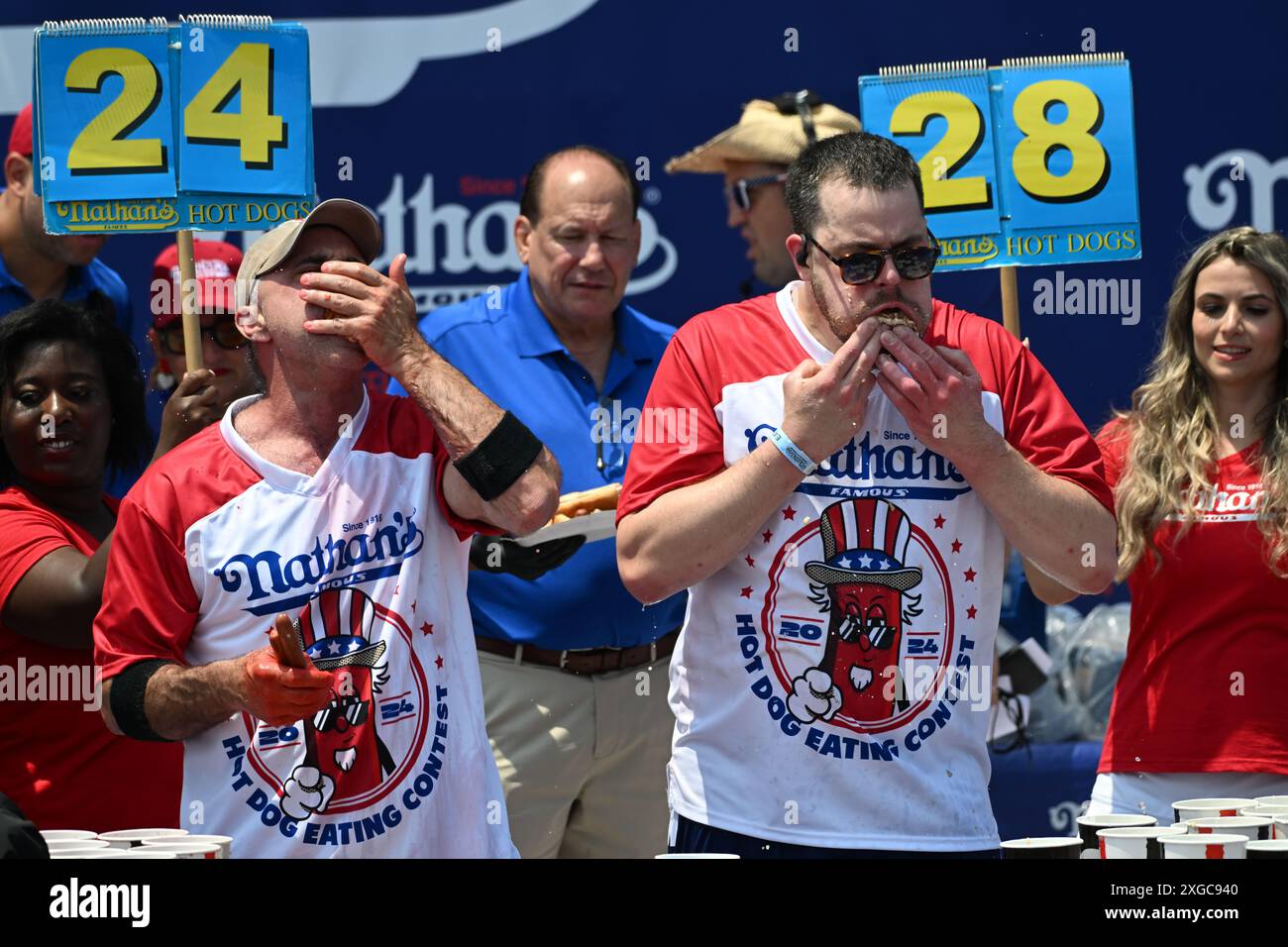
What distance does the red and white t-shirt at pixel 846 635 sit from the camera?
111 inches

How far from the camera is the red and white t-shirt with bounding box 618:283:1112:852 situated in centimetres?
281

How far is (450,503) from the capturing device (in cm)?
290

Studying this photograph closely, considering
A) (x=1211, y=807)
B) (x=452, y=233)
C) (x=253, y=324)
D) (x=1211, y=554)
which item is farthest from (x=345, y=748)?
(x=452, y=233)

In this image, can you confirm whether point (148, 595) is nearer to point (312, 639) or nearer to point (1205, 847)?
point (312, 639)

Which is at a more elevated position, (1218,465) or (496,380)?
(496,380)

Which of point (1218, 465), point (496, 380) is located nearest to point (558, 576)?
point (496, 380)

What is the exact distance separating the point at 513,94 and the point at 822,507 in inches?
111

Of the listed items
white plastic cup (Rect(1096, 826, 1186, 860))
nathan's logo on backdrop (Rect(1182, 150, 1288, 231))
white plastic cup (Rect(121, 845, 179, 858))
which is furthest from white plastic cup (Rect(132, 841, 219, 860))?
nathan's logo on backdrop (Rect(1182, 150, 1288, 231))

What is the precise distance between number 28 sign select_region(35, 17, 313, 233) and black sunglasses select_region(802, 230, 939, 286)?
1.34 m

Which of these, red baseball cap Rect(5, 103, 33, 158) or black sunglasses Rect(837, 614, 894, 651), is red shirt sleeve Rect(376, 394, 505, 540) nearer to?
black sunglasses Rect(837, 614, 894, 651)

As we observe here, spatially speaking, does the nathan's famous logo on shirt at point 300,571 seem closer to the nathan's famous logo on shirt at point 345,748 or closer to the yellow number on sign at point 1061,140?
the nathan's famous logo on shirt at point 345,748

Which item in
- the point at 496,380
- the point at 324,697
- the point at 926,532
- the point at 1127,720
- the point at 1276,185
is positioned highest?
the point at 1276,185
